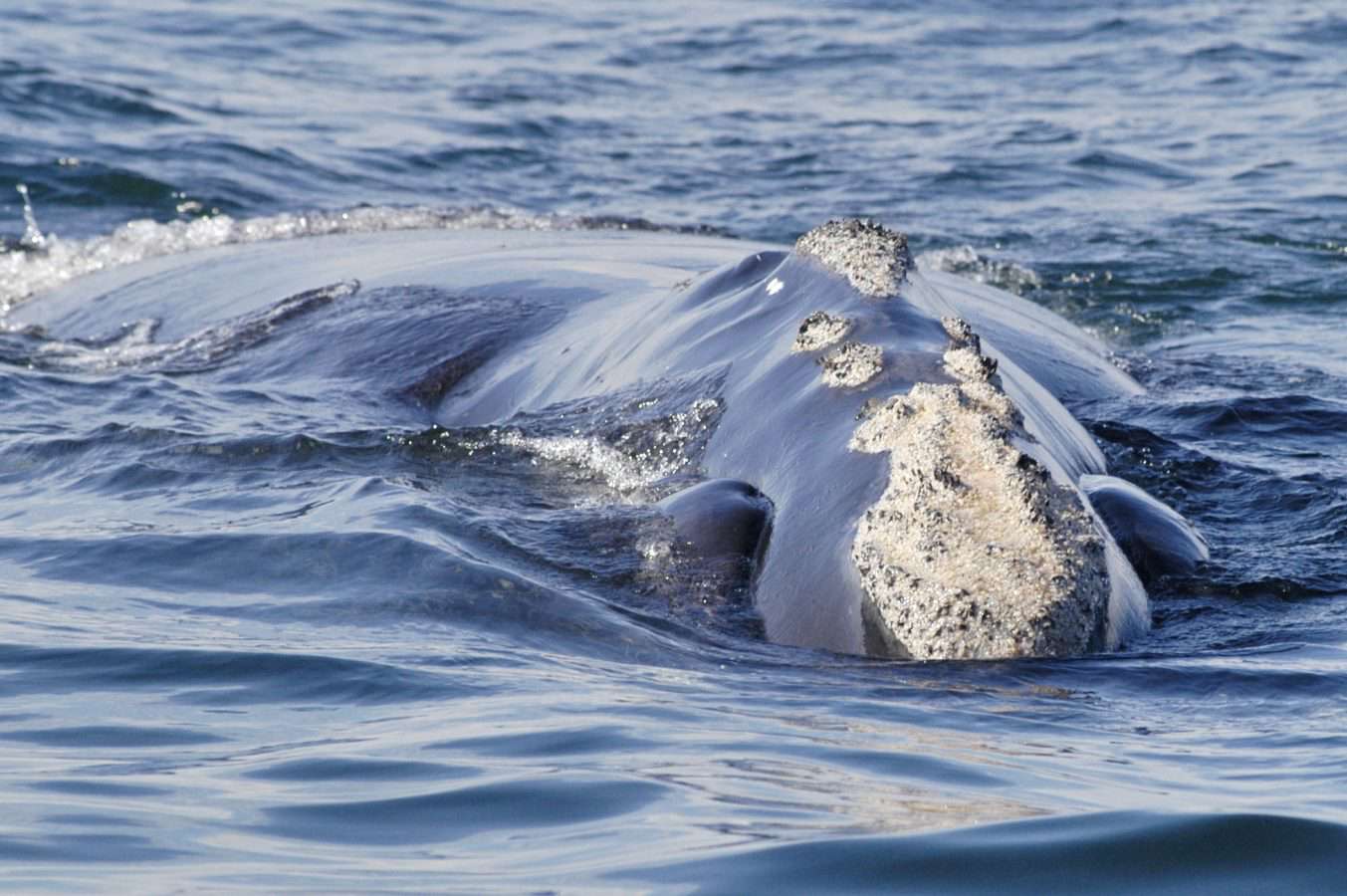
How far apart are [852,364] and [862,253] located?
2.94 ft

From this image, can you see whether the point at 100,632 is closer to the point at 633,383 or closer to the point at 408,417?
the point at 633,383

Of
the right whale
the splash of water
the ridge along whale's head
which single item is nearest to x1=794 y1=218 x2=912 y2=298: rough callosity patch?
the right whale

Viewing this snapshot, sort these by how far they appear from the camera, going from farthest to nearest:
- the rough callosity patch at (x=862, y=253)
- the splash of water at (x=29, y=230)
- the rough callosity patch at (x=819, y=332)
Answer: the splash of water at (x=29, y=230)
the rough callosity patch at (x=862, y=253)
the rough callosity patch at (x=819, y=332)

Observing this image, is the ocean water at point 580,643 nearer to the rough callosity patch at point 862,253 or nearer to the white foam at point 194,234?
the white foam at point 194,234

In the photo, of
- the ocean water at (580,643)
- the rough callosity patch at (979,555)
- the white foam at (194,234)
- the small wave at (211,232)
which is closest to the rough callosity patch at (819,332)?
the ocean water at (580,643)

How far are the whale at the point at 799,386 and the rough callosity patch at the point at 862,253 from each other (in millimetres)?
11

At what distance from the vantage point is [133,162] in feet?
56.0

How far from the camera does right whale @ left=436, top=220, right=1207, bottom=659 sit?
4.92 m

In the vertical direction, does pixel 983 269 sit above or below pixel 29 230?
above

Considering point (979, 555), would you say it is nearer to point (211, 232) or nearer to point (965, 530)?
point (965, 530)

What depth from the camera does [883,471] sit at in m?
5.34

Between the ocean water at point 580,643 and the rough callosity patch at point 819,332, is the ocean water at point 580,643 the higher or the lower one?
the lower one

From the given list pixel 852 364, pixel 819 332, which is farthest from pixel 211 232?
pixel 852 364

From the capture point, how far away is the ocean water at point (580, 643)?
13.3ft
